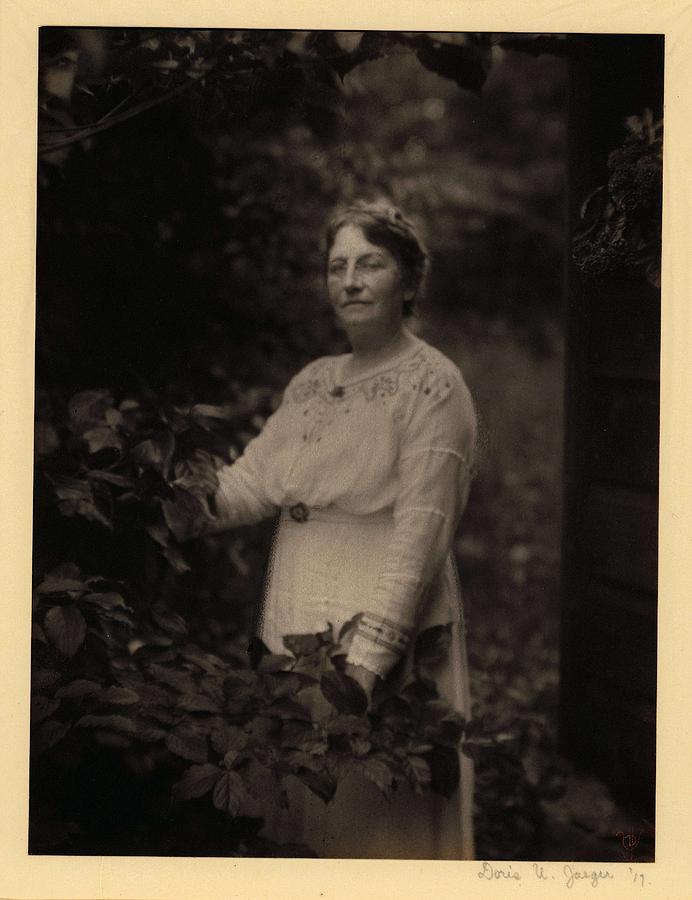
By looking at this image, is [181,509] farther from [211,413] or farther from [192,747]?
[192,747]

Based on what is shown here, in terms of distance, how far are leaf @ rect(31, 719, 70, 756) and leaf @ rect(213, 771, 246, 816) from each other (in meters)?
0.30

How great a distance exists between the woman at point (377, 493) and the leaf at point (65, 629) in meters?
0.35

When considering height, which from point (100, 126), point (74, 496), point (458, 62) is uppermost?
point (458, 62)

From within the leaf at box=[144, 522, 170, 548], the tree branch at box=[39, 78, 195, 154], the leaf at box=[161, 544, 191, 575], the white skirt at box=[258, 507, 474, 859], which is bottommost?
the white skirt at box=[258, 507, 474, 859]

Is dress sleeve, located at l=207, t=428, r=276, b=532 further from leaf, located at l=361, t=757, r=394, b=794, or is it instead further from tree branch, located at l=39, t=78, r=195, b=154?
tree branch, located at l=39, t=78, r=195, b=154

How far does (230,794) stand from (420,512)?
0.62 meters

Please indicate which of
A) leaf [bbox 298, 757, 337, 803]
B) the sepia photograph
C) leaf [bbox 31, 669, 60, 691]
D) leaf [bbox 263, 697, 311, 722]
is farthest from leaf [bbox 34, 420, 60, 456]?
leaf [bbox 298, 757, 337, 803]

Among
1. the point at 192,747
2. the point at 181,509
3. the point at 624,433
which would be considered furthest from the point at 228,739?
the point at 624,433

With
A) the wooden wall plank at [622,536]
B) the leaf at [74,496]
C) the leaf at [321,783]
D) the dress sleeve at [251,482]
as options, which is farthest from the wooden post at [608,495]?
the leaf at [74,496]

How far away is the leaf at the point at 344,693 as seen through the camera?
5.92ft

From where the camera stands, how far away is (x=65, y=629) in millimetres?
1835

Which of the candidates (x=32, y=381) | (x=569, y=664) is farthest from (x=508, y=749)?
(x=32, y=381)

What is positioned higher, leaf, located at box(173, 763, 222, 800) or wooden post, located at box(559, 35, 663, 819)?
wooden post, located at box(559, 35, 663, 819)

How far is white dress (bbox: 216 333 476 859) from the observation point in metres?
1.80
